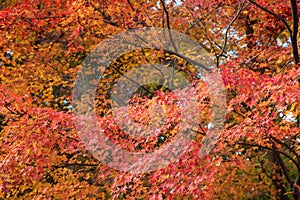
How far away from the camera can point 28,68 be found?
917 cm

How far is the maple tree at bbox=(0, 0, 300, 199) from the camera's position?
471 cm

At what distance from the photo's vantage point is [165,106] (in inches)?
196

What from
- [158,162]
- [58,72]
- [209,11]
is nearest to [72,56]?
[58,72]

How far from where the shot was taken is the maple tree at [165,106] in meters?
4.71

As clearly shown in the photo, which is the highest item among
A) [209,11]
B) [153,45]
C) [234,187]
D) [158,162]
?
[209,11]

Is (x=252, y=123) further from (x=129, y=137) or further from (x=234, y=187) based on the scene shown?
(x=234, y=187)

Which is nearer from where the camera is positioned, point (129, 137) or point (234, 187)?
point (129, 137)

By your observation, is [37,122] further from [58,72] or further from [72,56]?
[72,56]

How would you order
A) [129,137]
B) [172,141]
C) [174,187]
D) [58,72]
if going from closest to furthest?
[174,187] → [172,141] → [129,137] → [58,72]

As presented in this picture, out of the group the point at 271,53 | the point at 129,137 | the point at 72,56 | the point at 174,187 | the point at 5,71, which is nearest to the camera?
the point at 174,187

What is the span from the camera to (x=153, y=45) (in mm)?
7746

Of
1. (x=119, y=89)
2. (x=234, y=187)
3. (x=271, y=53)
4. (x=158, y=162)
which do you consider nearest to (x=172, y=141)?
(x=158, y=162)

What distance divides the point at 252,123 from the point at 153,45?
350 centimetres

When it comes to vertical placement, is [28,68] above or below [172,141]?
below
